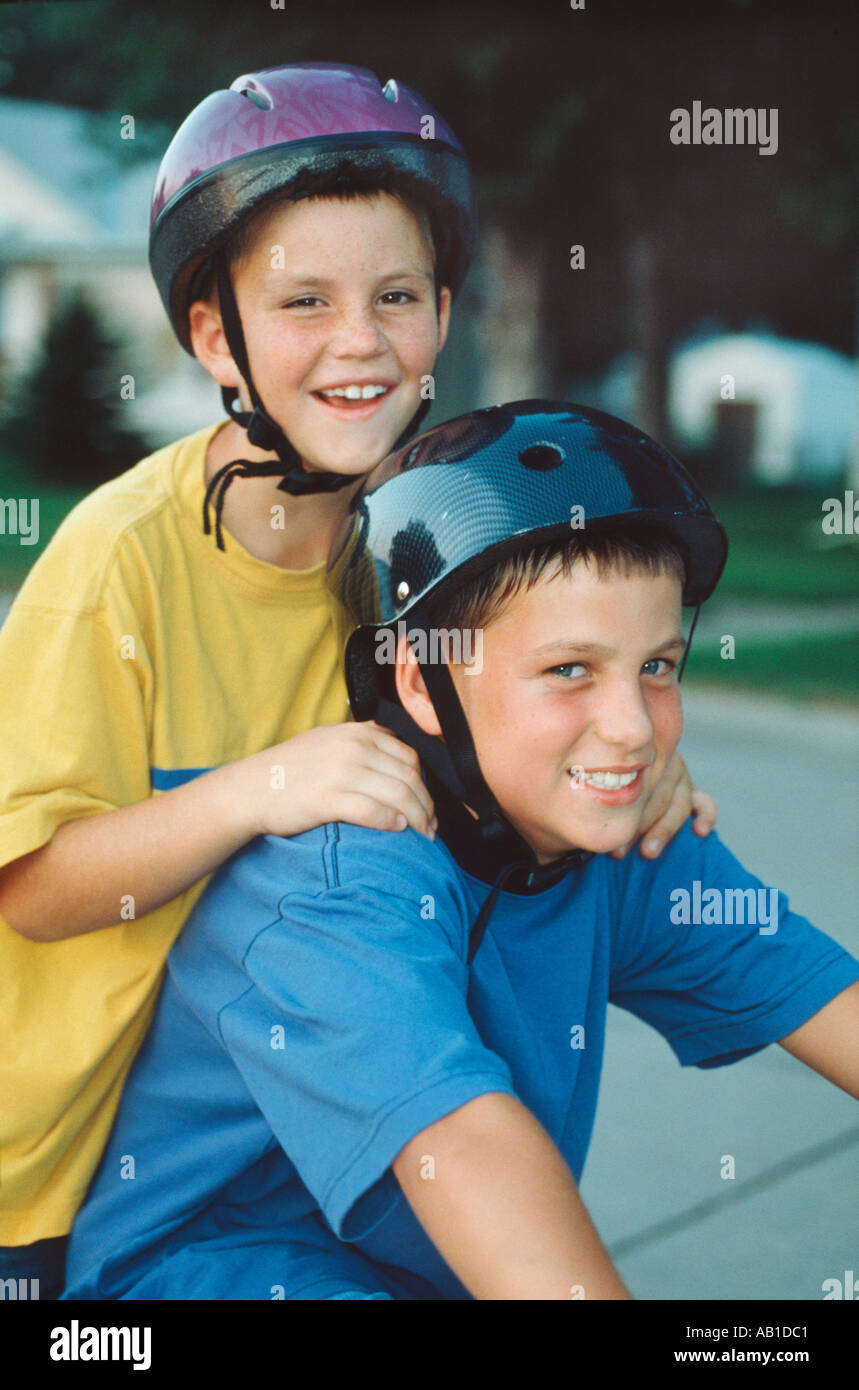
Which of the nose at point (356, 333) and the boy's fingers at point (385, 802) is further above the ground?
the nose at point (356, 333)

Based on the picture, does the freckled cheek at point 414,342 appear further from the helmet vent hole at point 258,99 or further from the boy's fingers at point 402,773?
the boy's fingers at point 402,773

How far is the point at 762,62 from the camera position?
1198 centimetres

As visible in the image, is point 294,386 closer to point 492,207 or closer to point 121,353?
point 492,207

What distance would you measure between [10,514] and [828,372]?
1289 cm

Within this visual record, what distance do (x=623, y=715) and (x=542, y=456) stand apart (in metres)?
0.37

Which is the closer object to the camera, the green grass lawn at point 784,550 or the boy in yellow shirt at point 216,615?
the boy in yellow shirt at point 216,615

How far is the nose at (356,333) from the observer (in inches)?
105

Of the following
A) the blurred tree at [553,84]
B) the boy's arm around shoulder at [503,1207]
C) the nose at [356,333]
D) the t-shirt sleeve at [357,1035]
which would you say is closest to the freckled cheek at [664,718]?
the t-shirt sleeve at [357,1035]

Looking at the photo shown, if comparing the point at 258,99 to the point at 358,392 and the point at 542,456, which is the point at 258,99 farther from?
the point at 542,456

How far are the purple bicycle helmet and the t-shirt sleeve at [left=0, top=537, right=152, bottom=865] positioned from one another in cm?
31

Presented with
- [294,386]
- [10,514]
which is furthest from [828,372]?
[294,386]

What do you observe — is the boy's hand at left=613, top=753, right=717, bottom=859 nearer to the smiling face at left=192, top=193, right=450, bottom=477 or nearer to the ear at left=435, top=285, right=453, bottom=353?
the smiling face at left=192, top=193, right=450, bottom=477

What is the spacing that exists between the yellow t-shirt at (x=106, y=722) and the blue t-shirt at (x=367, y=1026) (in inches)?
3.2

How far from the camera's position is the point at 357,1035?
1.65 meters
